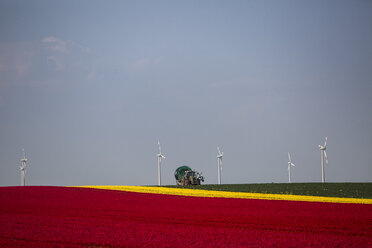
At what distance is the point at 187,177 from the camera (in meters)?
69.9

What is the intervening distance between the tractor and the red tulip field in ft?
110

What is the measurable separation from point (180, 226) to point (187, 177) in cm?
4702

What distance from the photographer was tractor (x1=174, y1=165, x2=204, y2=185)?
229 ft

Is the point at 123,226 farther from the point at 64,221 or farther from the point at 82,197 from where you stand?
the point at 82,197

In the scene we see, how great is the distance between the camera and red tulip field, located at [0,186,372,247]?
18266mm

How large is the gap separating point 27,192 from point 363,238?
3561 cm

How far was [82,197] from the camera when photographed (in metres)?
42.7

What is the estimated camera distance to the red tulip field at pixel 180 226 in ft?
59.9

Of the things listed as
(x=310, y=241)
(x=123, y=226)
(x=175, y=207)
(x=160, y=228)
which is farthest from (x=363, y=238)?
(x=175, y=207)

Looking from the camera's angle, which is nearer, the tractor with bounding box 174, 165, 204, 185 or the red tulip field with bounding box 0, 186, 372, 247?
the red tulip field with bounding box 0, 186, 372, 247

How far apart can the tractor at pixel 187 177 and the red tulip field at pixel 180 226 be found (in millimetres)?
33503

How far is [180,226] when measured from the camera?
75.5ft

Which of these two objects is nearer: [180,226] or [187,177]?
[180,226]

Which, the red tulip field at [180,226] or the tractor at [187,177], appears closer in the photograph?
the red tulip field at [180,226]
